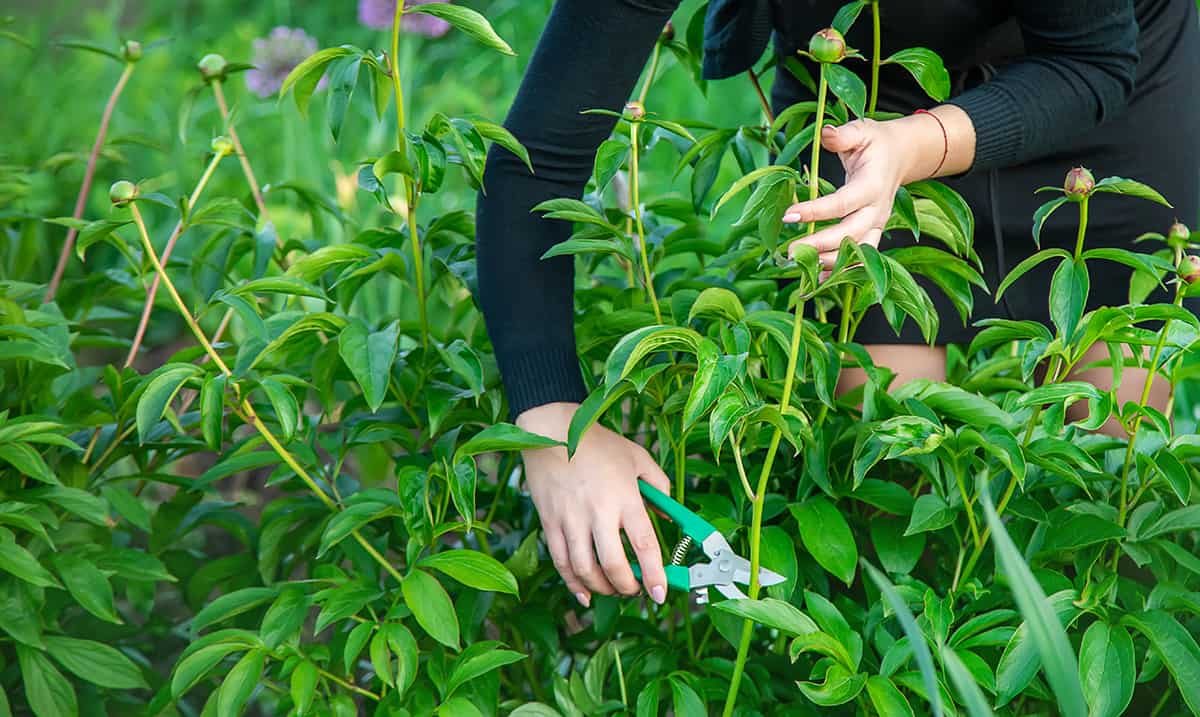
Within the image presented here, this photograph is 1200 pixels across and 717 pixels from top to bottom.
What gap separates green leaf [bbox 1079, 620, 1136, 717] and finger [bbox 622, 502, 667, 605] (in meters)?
0.31

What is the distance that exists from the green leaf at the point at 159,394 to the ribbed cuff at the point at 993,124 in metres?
0.67

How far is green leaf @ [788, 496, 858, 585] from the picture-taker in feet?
3.06

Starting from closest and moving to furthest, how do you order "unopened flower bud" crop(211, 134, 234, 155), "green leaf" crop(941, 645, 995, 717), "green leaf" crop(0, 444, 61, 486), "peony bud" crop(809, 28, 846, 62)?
"green leaf" crop(941, 645, 995, 717)
"peony bud" crop(809, 28, 846, 62)
"green leaf" crop(0, 444, 61, 486)
"unopened flower bud" crop(211, 134, 234, 155)

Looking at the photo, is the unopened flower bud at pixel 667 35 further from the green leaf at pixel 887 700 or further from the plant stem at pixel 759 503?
the green leaf at pixel 887 700

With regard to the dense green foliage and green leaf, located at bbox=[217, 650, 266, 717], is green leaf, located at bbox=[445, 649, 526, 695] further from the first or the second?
green leaf, located at bbox=[217, 650, 266, 717]

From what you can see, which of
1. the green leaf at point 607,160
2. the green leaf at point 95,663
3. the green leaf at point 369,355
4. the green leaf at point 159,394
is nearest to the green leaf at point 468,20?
the green leaf at point 607,160

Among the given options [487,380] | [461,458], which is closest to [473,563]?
[461,458]

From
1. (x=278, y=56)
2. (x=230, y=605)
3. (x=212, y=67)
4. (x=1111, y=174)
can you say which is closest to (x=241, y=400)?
(x=230, y=605)

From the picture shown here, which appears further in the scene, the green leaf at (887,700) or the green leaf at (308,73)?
the green leaf at (308,73)

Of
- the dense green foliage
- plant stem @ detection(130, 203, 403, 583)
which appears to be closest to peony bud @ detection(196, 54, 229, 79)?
the dense green foliage

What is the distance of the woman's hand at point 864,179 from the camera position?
32.6 inches

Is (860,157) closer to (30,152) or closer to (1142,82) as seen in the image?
(1142,82)

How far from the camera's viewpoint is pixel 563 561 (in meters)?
0.97

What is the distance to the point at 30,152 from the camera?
8.95ft
